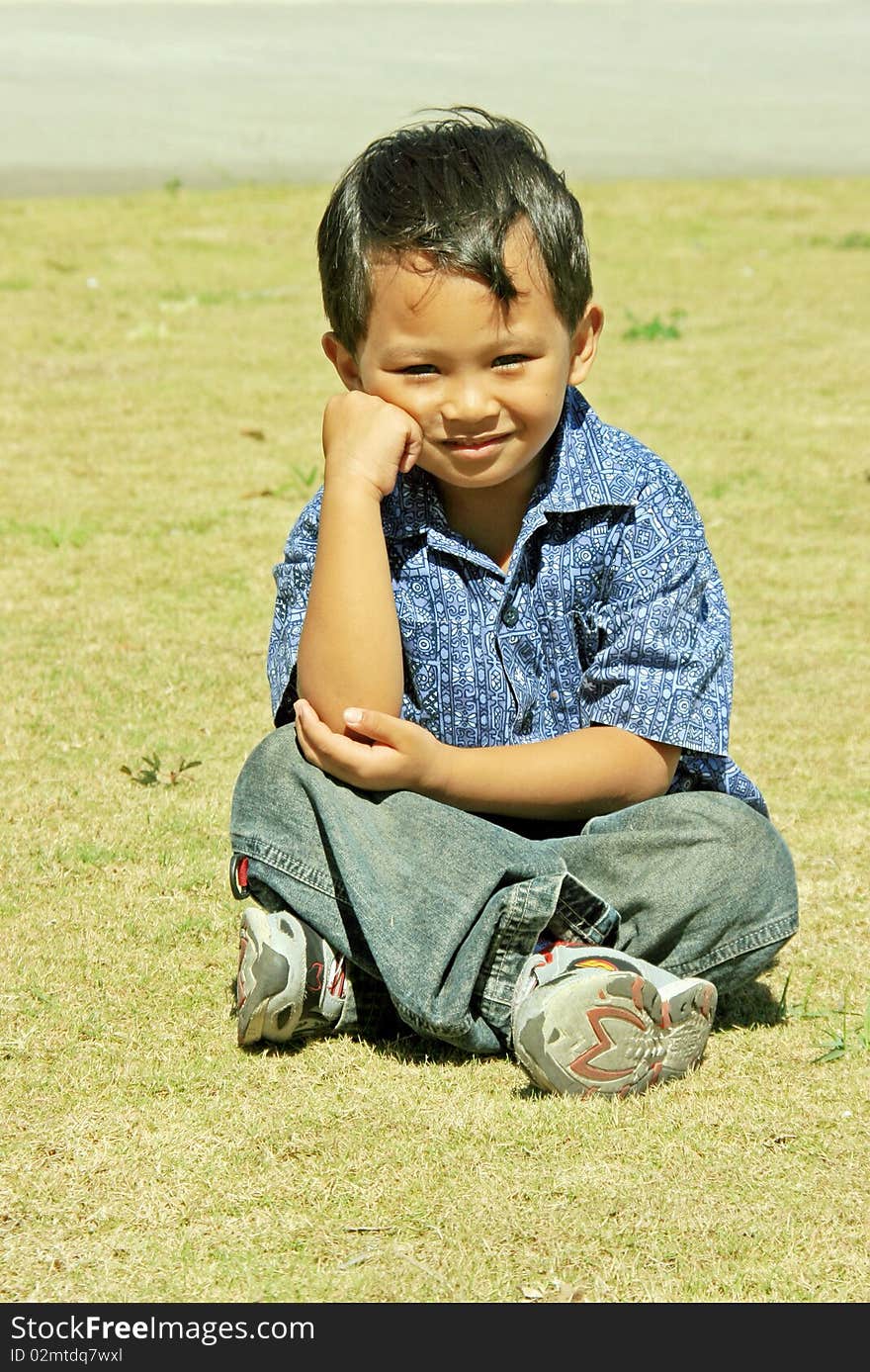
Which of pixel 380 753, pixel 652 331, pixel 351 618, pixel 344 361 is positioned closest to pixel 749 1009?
pixel 380 753

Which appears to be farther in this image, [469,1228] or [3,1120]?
[3,1120]

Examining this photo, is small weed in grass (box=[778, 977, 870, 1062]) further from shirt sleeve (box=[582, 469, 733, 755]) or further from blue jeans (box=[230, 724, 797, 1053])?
shirt sleeve (box=[582, 469, 733, 755])

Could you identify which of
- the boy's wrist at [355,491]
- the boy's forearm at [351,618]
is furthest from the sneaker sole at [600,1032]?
the boy's wrist at [355,491]

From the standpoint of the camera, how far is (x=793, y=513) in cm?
584

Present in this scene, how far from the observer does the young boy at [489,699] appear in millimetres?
2520

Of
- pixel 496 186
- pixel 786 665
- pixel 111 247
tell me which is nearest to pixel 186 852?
pixel 496 186

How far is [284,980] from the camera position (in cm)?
252

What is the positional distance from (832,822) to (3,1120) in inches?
73.4

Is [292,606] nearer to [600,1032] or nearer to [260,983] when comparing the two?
[260,983]

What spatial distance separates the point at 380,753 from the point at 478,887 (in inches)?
9.9

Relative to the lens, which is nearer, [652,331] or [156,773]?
[156,773]

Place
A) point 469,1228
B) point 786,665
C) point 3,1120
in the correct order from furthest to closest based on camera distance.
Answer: point 786,665
point 3,1120
point 469,1228

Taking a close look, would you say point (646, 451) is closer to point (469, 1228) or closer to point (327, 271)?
point (327, 271)

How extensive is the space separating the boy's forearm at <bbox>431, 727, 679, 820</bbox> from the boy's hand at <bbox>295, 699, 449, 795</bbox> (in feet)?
0.10
